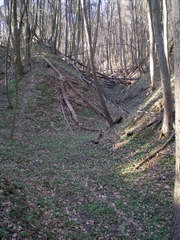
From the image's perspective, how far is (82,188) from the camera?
26.8 ft

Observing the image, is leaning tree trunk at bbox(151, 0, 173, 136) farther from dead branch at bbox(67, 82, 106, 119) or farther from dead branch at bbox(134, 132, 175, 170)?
dead branch at bbox(67, 82, 106, 119)

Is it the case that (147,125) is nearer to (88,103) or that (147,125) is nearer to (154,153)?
(154,153)

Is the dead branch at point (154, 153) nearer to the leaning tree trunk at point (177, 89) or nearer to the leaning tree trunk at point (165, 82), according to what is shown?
the leaning tree trunk at point (165, 82)

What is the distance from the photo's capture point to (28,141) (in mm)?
13414

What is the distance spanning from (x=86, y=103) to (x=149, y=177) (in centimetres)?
1194

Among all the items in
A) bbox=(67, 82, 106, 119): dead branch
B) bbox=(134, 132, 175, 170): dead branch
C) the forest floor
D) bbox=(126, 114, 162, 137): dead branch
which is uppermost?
bbox=(67, 82, 106, 119): dead branch

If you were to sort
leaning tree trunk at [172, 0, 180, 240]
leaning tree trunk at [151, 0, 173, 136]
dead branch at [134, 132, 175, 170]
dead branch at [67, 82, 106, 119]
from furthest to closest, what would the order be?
dead branch at [67, 82, 106, 119] < leaning tree trunk at [151, 0, 173, 136] < dead branch at [134, 132, 175, 170] < leaning tree trunk at [172, 0, 180, 240]

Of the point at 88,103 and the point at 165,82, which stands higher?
the point at 165,82

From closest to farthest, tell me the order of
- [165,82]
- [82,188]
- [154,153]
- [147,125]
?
[82,188], [154,153], [165,82], [147,125]

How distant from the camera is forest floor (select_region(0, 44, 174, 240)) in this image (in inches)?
228

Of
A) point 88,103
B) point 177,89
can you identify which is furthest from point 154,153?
point 88,103

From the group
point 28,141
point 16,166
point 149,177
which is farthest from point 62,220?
point 28,141

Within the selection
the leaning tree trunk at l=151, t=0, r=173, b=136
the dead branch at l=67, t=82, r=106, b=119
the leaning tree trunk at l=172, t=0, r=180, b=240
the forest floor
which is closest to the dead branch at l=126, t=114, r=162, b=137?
the forest floor

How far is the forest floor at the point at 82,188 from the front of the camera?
5801 mm
